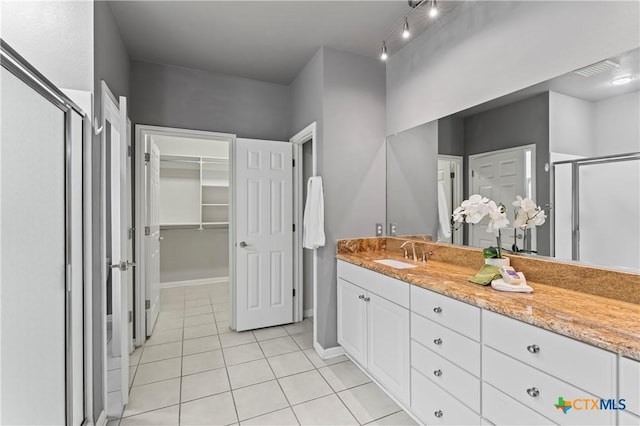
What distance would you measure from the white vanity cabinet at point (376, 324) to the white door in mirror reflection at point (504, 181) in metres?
0.71

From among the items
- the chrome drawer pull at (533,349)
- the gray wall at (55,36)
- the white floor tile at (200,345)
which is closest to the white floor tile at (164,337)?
the white floor tile at (200,345)

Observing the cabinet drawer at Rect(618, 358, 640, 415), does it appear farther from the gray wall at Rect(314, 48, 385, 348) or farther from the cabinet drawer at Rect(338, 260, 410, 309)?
the gray wall at Rect(314, 48, 385, 348)

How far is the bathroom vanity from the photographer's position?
96 centimetres

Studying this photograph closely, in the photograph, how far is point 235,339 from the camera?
301cm

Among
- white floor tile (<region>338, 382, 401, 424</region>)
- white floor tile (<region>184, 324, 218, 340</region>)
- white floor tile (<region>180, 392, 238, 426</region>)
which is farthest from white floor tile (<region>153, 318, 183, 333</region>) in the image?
white floor tile (<region>338, 382, 401, 424</region>)

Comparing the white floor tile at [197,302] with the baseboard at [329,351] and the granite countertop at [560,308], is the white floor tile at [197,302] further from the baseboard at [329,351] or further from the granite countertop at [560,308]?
the granite countertop at [560,308]

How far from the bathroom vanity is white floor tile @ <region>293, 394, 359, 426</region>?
0.33 m

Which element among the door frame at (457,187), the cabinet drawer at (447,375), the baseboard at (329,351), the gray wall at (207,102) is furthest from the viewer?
the gray wall at (207,102)

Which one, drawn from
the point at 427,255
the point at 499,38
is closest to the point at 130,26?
the point at 499,38

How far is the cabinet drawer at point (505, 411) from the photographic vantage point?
1123 millimetres

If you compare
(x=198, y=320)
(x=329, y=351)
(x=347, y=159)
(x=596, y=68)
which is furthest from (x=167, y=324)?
(x=596, y=68)

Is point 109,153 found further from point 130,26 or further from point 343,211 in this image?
point 343,211

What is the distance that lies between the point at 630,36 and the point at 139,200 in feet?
12.1

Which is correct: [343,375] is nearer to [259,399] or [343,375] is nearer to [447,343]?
[259,399]
